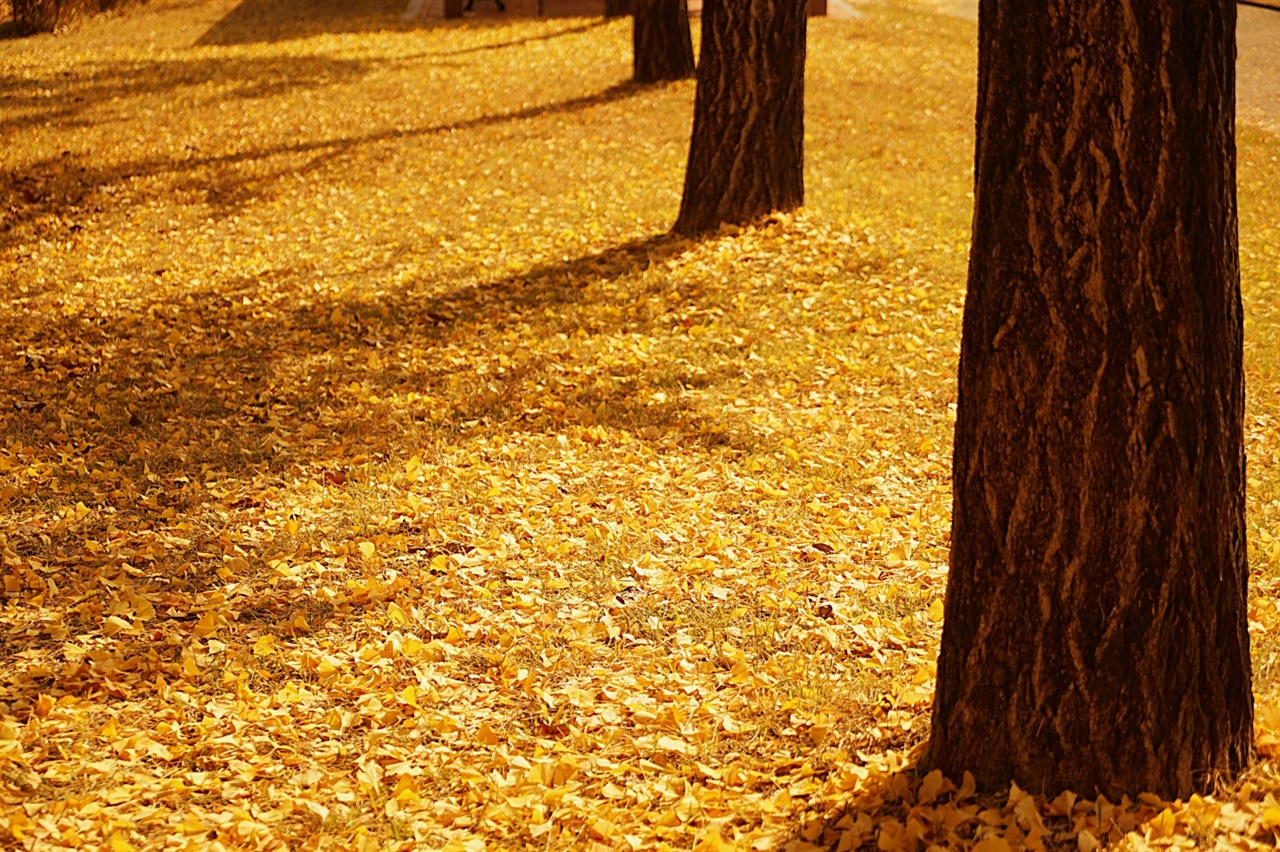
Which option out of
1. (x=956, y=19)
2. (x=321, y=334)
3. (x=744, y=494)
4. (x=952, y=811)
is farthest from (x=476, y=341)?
(x=956, y=19)

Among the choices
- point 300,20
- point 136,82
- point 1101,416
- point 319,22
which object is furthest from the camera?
point 300,20

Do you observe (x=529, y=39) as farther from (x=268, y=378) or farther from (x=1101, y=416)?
(x=1101, y=416)

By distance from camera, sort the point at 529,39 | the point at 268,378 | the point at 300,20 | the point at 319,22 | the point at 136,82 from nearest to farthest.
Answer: the point at 268,378
the point at 136,82
the point at 529,39
the point at 319,22
the point at 300,20

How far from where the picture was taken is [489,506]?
18.2ft

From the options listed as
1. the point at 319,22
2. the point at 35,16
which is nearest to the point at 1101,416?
the point at 319,22

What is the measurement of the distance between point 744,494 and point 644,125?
28.3 feet

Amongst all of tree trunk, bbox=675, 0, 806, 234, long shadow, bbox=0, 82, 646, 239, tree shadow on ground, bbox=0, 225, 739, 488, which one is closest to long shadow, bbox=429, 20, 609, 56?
long shadow, bbox=0, 82, 646, 239

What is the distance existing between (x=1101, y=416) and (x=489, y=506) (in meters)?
3.11

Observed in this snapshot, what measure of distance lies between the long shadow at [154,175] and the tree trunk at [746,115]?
4228mm

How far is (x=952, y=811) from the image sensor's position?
3336 millimetres

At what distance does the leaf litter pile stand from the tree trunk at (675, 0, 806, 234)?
1.01 feet

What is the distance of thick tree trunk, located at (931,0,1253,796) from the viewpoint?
2.87m

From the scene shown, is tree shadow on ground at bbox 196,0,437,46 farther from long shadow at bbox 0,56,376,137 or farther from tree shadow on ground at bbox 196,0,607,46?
long shadow at bbox 0,56,376,137

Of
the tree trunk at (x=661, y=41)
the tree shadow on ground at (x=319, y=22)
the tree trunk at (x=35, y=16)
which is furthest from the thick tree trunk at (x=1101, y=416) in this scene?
the tree trunk at (x=35, y=16)
